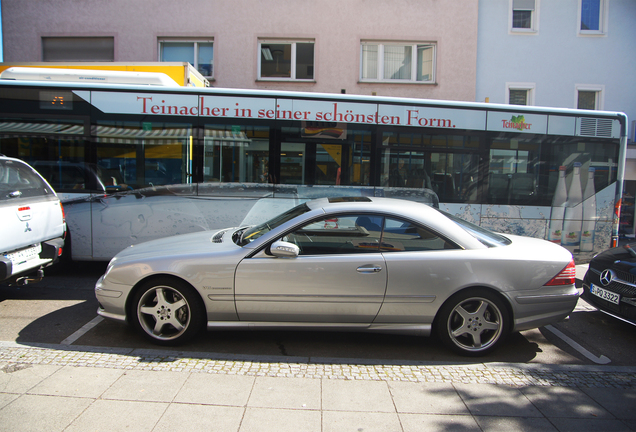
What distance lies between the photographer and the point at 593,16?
12977mm

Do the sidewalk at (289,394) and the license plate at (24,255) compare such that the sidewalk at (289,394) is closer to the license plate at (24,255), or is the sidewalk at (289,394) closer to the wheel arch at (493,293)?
the wheel arch at (493,293)

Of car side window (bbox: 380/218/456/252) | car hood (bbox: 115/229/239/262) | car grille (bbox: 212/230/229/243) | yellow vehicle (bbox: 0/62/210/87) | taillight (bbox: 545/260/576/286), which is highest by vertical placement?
yellow vehicle (bbox: 0/62/210/87)

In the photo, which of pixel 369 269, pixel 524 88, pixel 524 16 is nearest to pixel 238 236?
pixel 369 269

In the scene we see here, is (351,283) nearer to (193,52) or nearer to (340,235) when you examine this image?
(340,235)

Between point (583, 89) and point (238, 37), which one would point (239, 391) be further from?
point (583, 89)

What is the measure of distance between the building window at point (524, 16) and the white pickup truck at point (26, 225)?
13234 mm

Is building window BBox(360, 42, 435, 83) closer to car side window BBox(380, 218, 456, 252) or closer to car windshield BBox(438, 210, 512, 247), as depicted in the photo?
car windshield BBox(438, 210, 512, 247)

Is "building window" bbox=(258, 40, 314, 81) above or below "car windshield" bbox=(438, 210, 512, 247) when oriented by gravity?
above

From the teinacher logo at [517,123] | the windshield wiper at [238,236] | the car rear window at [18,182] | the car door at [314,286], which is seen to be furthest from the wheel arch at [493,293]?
the car rear window at [18,182]

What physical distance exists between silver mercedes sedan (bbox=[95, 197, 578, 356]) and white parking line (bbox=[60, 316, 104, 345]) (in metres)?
0.48

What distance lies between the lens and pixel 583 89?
12.9 m

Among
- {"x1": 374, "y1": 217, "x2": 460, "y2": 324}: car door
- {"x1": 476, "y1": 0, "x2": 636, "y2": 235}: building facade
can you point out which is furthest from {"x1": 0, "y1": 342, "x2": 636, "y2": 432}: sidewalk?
{"x1": 476, "y1": 0, "x2": 636, "y2": 235}: building facade

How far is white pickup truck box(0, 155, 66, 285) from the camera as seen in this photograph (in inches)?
184

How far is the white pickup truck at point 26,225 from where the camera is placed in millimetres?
4663
